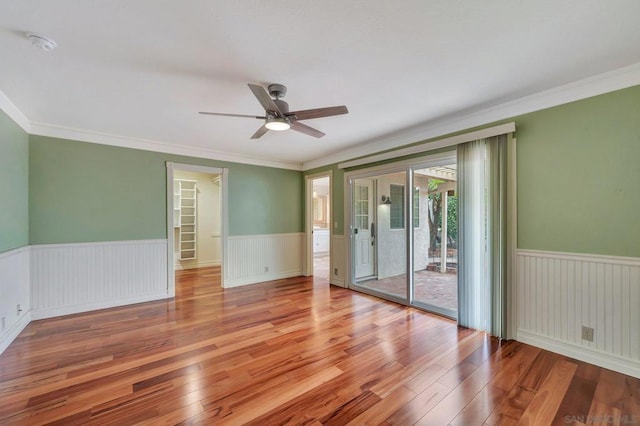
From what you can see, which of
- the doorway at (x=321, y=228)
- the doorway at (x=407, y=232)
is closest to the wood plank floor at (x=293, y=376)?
the doorway at (x=407, y=232)

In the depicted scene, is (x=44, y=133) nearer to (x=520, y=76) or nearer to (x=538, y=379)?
(x=520, y=76)

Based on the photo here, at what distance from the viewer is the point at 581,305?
2.45 metres

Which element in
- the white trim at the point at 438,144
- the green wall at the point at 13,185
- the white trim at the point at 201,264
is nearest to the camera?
the green wall at the point at 13,185

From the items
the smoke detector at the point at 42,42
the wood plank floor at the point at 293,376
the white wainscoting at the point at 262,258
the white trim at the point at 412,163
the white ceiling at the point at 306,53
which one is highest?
the white ceiling at the point at 306,53

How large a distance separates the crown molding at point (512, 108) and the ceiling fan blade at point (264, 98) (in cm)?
214

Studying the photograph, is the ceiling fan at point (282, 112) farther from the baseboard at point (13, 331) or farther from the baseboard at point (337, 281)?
the baseboard at point (337, 281)

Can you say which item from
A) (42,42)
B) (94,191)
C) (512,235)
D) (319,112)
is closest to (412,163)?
(512,235)

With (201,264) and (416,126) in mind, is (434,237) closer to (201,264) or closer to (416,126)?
(416,126)

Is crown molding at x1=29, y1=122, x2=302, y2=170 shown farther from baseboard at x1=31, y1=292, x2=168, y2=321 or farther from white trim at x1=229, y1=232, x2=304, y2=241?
baseboard at x1=31, y1=292, x2=168, y2=321

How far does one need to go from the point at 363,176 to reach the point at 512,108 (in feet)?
7.62

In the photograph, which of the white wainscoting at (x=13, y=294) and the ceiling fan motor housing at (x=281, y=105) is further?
the white wainscoting at (x=13, y=294)

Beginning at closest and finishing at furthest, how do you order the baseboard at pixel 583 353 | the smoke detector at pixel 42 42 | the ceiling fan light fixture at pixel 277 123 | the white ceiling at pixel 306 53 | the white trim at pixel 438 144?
1. the white ceiling at pixel 306 53
2. the smoke detector at pixel 42 42
3. the baseboard at pixel 583 353
4. the ceiling fan light fixture at pixel 277 123
5. the white trim at pixel 438 144

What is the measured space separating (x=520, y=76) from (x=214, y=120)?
3.22 meters

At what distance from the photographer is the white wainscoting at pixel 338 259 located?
16.7 feet
